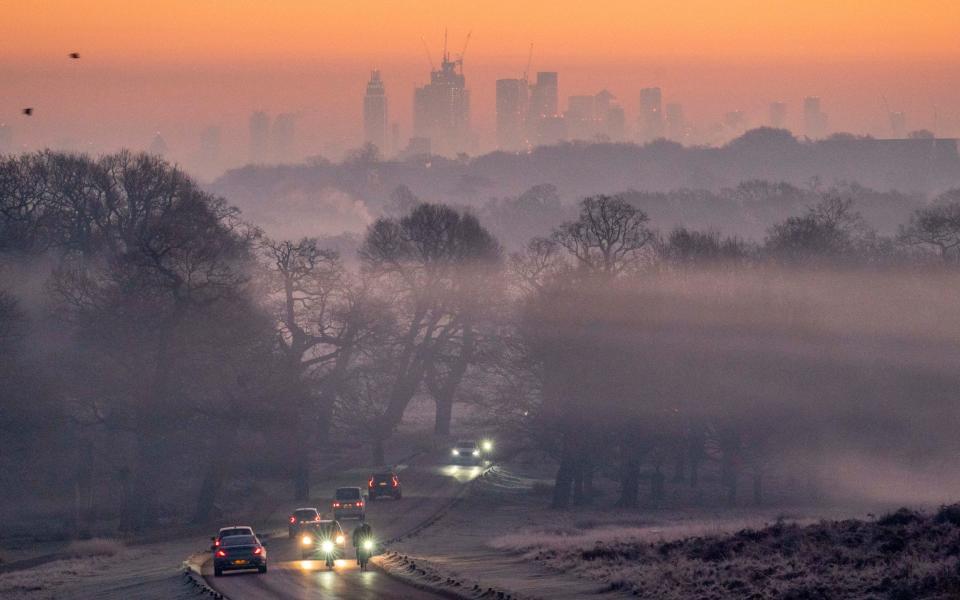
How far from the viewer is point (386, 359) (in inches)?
3799

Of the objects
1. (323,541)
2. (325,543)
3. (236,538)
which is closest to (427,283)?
(323,541)

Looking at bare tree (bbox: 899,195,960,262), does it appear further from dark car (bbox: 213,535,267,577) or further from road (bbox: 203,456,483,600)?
dark car (bbox: 213,535,267,577)

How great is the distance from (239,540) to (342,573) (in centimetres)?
411

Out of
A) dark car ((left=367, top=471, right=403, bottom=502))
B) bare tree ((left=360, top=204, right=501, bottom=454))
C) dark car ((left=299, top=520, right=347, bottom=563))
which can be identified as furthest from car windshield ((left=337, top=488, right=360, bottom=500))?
bare tree ((left=360, top=204, right=501, bottom=454))

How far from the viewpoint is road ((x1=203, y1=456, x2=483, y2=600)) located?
45000 mm

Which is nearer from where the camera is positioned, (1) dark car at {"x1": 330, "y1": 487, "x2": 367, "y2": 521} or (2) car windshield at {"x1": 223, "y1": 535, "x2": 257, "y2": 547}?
(2) car windshield at {"x1": 223, "y1": 535, "x2": 257, "y2": 547}

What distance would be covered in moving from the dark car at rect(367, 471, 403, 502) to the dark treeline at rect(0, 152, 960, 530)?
5.04 m

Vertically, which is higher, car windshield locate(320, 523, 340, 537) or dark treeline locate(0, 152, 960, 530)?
dark treeline locate(0, 152, 960, 530)

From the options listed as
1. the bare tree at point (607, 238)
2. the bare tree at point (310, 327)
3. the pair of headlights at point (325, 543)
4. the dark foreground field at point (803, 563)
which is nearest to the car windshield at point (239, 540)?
the pair of headlights at point (325, 543)

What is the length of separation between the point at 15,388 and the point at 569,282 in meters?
30.5

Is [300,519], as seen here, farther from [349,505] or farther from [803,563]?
[803,563]

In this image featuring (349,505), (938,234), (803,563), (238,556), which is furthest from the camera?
(938,234)

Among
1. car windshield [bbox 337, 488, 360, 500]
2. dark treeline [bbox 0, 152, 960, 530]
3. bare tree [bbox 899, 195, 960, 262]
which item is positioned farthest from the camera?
bare tree [bbox 899, 195, 960, 262]

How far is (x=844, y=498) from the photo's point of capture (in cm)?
8275
